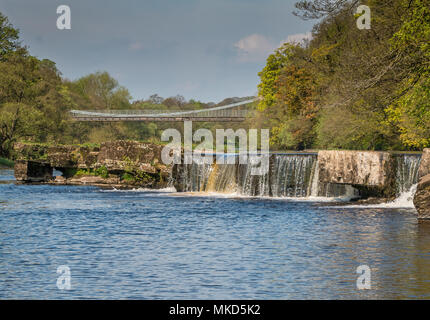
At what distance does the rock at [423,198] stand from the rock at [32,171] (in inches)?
896

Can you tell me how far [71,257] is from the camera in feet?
40.1

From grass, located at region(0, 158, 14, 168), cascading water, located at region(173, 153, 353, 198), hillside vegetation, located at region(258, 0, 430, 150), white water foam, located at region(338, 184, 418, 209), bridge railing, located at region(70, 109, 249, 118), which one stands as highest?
bridge railing, located at region(70, 109, 249, 118)

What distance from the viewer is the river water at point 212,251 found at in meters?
9.69

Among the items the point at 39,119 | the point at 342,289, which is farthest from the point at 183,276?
the point at 39,119

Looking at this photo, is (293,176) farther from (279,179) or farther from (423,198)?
(423,198)

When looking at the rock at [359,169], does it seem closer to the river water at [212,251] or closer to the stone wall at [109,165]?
the river water at [212,251]

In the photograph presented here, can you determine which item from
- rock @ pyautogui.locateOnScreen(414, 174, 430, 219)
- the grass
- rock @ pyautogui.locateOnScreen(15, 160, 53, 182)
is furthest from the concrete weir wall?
the grass

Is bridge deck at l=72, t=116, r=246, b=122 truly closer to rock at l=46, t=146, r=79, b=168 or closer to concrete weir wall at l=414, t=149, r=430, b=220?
rock at l=46, t=146, r=79, b=168

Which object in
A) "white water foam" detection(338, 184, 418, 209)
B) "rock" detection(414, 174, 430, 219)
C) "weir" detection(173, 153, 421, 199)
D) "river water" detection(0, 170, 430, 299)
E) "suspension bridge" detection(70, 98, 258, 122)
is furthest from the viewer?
"suspension bridge" detection(70, 98, 258, 122)

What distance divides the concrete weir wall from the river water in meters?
0.60

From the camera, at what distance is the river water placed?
381 inches

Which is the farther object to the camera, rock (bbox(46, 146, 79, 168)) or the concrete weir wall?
rock (bbox(46, 146, 79, 168))

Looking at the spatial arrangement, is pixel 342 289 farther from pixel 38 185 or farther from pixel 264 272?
pixel 38 185

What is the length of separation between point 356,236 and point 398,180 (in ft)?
29.1
